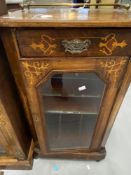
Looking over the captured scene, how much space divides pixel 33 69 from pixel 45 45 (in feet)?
0.39

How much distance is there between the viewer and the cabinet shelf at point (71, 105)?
90 centimetres

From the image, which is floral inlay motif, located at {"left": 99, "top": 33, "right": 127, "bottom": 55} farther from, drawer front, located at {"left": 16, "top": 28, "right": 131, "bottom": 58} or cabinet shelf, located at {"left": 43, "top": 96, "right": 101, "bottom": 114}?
cabinet shelf, located at {"left": 43, "top": 96, "right": 101, "bottom": 114}

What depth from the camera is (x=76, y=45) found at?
576 millimetres

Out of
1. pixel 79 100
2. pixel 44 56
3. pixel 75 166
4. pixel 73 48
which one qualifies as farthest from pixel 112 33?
pixel 75 166

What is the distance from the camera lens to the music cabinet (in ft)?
1.78

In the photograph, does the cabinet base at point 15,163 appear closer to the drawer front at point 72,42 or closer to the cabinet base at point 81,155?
the cabinet base at point 81,155

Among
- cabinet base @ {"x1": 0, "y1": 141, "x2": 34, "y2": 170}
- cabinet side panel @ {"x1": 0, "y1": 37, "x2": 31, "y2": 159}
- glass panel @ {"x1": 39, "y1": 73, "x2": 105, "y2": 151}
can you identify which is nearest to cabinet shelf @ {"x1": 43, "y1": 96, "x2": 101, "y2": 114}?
glass panel @ {"x1": 39, "y1": 73, "x2": 105, "y2": 151}

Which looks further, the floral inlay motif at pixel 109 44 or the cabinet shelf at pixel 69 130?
the cabinet shelf at pixel 69 130

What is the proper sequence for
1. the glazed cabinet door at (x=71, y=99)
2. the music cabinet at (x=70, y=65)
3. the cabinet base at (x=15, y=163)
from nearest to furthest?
the music cabinet at (x=70, y=65) → the glazed cabinet door at (x=71, y=99) → the cabinet base at (x=15, y=163)

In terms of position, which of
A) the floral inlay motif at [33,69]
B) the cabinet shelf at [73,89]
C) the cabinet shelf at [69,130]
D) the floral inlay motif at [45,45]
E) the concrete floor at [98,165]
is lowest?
the concrete floor at [98,165]

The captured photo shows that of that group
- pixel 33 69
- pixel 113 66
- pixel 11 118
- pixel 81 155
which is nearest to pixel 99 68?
pixel 113 66

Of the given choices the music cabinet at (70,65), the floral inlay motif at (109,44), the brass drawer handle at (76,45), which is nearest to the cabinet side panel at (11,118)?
the music cabinet at (70,65)

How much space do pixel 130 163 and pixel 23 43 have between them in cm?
112

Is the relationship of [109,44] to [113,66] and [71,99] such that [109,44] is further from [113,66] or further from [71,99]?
[71,99]
